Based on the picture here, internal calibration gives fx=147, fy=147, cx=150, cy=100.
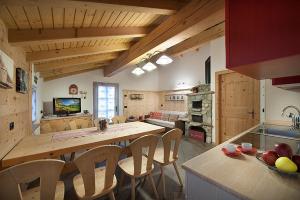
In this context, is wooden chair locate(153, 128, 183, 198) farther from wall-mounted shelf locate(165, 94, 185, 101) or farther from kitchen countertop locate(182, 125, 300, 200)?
wall-mounted shelf locate(165, 94, 185, 101)

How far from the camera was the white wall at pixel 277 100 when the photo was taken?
2766 millimetres

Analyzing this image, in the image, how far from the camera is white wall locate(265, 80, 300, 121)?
9.07 ft

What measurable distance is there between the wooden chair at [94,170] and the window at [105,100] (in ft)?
15.4

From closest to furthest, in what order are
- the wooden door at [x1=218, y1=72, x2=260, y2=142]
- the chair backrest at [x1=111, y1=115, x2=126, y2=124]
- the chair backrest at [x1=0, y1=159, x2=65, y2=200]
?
the chair backrest at [x1=0, y1=159, x2=65, y2=200], the wooden door at [x1=218, y1=72, x2=260, y2=142], the chair backrest at [x1=111, y1=115, x2=126, y2=124]

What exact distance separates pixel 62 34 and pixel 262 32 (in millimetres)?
2208

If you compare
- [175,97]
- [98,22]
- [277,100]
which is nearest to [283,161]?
[98,22]

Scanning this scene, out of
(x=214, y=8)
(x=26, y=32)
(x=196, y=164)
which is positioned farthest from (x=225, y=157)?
(x=26, y=32)

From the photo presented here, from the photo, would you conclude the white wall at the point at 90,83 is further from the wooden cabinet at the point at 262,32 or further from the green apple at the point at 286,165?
the green apple at the point at 286,165

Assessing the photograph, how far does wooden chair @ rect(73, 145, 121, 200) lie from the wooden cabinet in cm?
124

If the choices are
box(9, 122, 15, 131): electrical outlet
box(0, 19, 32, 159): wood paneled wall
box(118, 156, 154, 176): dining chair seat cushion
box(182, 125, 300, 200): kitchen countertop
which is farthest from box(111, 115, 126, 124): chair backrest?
→ box(182, 125, 300, 200): kitchen countertop

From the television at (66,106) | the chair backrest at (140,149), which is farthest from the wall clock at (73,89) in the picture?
the chair backrest at (140,149)

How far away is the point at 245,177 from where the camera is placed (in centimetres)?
89

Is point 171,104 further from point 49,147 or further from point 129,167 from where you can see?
point 49,147

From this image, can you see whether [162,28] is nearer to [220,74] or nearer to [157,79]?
[220,74]
